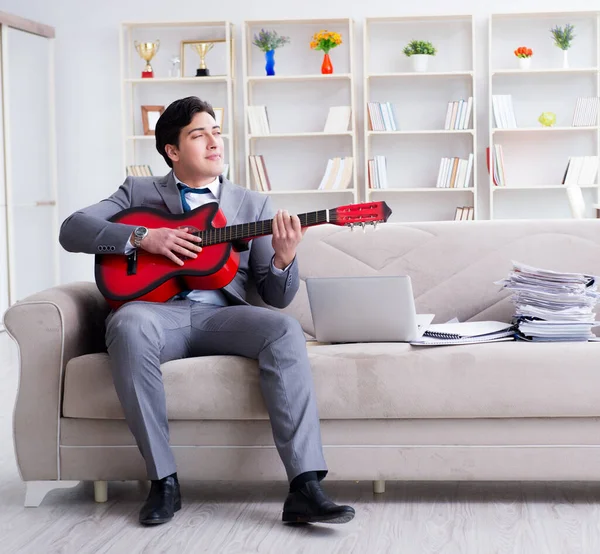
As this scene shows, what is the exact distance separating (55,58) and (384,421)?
5405 mm

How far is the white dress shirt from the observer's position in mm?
2463

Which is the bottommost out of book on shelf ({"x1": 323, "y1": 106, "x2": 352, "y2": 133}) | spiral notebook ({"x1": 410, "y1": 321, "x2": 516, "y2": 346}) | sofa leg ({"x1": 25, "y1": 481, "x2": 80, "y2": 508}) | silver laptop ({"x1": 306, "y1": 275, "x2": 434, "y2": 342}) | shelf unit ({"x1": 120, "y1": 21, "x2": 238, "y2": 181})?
sofa leg ({"x1": 25, "y1": 481, "x2": 80, "y2": 508})

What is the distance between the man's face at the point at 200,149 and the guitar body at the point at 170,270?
7.3 inches

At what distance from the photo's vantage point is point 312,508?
2.11m

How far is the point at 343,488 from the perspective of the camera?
2465 mm

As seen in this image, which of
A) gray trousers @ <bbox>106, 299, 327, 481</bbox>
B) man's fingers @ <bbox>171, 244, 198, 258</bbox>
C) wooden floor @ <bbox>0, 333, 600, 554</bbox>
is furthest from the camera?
man's fingers @ <bbox>171, 244, 198, 258</bbox>

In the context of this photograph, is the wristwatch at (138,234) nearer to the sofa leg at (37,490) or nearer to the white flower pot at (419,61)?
the sofa leg at (37,490)

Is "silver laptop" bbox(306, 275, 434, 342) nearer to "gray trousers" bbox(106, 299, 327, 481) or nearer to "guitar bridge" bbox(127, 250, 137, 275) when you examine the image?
"gray trousers" bbox(106, 299, 327, 481)

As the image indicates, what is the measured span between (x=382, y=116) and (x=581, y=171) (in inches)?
55.6

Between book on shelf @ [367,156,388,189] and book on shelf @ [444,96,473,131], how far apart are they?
0.51 meters

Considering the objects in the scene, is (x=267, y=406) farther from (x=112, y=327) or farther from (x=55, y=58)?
(x=55, y=58)

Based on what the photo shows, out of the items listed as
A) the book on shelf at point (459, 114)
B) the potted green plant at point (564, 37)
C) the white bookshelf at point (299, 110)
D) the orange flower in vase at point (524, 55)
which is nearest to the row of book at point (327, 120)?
the white bookshelf at point (299, 110)

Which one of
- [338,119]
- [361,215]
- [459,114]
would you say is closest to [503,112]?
[459,114]

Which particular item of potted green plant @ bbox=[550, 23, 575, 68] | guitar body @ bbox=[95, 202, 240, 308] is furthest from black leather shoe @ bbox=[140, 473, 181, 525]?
potted green plant @ bbox=[550, 23, 575, 68]
